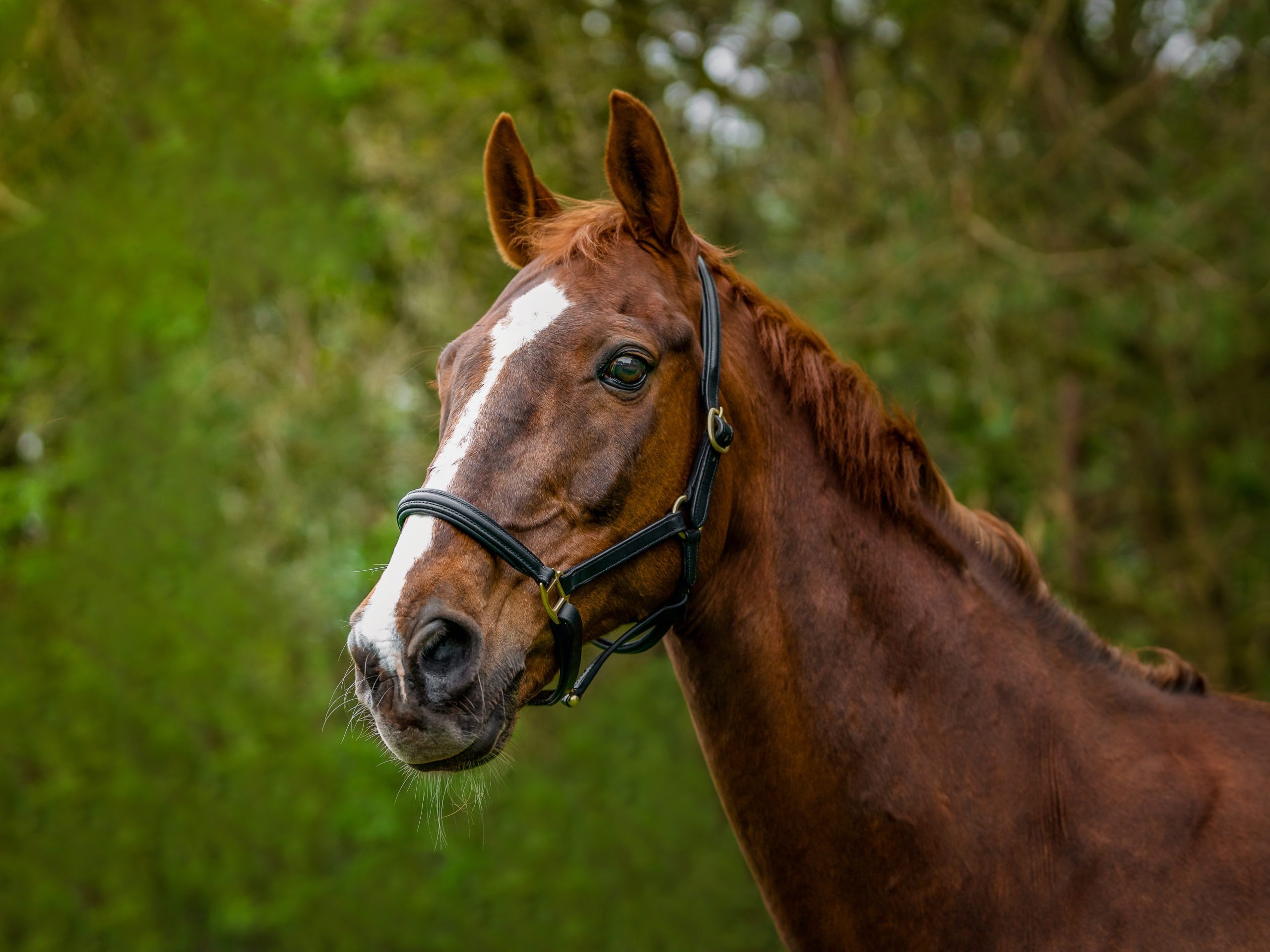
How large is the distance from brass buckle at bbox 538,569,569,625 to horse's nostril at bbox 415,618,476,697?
0.63ft

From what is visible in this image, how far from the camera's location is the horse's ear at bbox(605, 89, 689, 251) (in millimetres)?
2379

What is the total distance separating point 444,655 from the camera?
194 cm

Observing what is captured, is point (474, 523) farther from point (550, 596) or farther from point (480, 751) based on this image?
point (480, 751)

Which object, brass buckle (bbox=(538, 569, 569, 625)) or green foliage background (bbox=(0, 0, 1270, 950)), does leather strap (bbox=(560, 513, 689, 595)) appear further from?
green foliage background (bbox=(0, 0, 1270, 950))

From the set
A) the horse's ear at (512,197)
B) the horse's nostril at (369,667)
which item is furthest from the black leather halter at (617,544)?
the horse's ear at (512,197)

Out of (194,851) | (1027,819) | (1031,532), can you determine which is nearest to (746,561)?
(1027,819)

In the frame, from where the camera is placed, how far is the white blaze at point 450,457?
73.6 inches

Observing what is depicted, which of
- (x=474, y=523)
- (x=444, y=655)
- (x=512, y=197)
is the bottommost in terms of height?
(x=444, y=655)

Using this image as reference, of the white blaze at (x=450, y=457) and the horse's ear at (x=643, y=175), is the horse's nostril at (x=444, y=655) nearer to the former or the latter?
the white blaze at (x=450, y=457)

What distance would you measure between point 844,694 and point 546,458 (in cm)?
88

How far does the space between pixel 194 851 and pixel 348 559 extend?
2268 millimetres

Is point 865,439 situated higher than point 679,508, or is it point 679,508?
point 865,439

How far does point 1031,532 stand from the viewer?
23.4 ft

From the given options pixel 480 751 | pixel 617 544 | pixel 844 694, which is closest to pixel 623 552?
pixel 617 544
